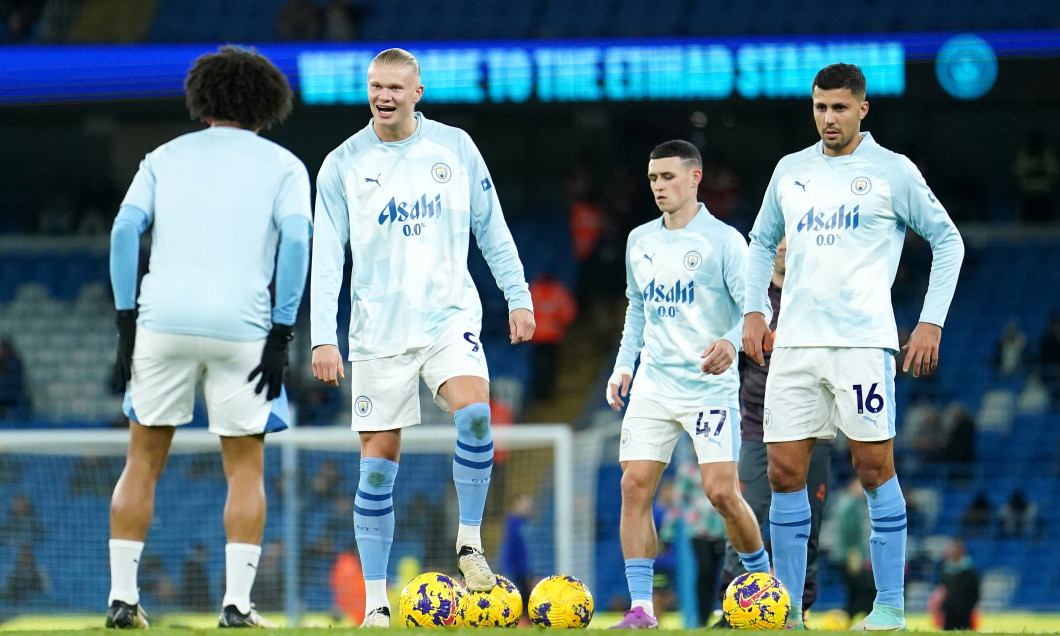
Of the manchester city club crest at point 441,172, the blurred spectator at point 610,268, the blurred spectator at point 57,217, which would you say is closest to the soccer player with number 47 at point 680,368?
the manchester city club crest at point 441,172

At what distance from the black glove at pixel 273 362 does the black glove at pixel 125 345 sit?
471 mm

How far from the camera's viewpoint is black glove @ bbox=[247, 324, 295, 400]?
5.55 m

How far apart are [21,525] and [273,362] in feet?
29.0

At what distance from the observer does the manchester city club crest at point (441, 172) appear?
20.6ft

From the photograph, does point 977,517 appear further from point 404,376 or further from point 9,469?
point 404,376

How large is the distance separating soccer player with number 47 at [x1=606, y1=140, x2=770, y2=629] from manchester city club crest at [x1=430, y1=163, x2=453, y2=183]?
1181 mm

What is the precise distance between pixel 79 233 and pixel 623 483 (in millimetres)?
14876

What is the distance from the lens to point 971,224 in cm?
1898

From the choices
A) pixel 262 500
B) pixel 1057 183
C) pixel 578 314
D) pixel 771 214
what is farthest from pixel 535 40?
pixel 262 500

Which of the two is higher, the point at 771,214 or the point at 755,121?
the point at 755,121

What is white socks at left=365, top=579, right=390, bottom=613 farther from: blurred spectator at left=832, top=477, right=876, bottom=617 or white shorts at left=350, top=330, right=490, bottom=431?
blurred spectator at left=832, top=477, right=876, bottom=617

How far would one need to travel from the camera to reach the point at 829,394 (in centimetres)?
615

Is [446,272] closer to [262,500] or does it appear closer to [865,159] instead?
[262,500]

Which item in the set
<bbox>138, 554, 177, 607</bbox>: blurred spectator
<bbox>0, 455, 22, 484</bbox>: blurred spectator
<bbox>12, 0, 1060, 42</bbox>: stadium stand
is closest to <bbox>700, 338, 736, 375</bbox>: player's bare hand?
<bbox>138, 554, 177, 607</bbox>: blurred spectator
